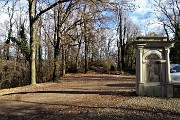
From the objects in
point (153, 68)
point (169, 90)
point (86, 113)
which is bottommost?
point (86, 113)

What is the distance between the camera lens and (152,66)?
1769 cm

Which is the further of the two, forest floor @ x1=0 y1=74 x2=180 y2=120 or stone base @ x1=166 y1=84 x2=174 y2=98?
stone base @ x1=166 y1=84 x2=174 y2=98

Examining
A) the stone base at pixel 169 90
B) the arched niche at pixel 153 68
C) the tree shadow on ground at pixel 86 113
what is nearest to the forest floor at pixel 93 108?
the tree shadow on ground at pixel 86 113

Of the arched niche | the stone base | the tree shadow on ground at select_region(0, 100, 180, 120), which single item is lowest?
the tree shadow on ground at select_region(0, 100, 180, 120)

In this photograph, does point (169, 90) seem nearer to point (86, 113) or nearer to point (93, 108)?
point (93, 108)

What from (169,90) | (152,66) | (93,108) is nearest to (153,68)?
(152,66)

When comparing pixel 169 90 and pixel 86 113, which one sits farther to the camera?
pixel 169 90

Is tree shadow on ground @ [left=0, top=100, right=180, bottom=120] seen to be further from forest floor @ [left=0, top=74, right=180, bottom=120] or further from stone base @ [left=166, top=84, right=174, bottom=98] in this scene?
stone base @ [left=166, top=84, right=174, bottom=98]

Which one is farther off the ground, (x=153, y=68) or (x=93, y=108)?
(x=153, y=68)

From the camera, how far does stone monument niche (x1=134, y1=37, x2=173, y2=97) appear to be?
1750cm

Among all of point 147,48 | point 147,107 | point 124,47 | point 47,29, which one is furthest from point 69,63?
point 147,107

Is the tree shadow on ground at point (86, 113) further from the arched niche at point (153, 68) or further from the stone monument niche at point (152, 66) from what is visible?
the arched niche at point (153, 68)

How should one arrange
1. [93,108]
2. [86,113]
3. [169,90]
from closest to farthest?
1. [86,113]
2. [93,108]
3. [169,90]

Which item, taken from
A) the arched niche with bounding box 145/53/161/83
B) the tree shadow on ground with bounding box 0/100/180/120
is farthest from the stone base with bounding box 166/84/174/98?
the tree shadow on ground with bounding box 0/100/180/120
